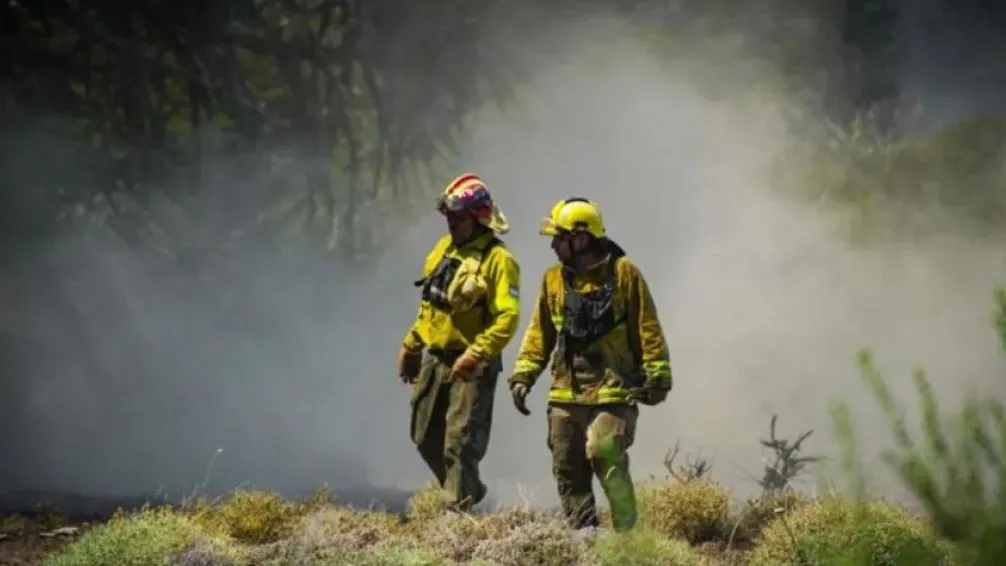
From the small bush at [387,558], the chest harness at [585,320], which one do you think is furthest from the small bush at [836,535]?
the small bush at [387,558]

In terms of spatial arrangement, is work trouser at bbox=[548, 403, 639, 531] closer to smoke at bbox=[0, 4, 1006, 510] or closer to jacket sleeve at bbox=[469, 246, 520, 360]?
jacket sleeve at bbox=[469, 246, 520, 360]

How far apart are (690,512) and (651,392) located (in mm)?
1026

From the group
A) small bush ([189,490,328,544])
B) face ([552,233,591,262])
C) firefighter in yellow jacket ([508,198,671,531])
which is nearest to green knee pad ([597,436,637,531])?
firefighter in yellow jacket ([508,198,671,531])

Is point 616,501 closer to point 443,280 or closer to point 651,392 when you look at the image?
point 651,392

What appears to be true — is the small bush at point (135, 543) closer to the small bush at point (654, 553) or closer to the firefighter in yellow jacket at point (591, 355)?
the firefighter in yellow jacket at point (591, 355)

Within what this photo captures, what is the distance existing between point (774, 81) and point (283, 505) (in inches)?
299

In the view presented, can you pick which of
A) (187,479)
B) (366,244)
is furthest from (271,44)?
(187,479)

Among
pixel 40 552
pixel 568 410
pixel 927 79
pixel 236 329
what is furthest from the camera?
pixel 236 329

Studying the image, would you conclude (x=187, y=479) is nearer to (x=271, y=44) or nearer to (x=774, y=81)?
(x=271, y=44)

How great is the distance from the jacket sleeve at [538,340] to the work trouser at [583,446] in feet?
0.76

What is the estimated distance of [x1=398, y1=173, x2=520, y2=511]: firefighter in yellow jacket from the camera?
558 centimetres

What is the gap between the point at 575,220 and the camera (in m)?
5.26

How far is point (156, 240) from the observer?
11.7 metres

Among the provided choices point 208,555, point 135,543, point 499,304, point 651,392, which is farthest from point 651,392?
point 135,543
